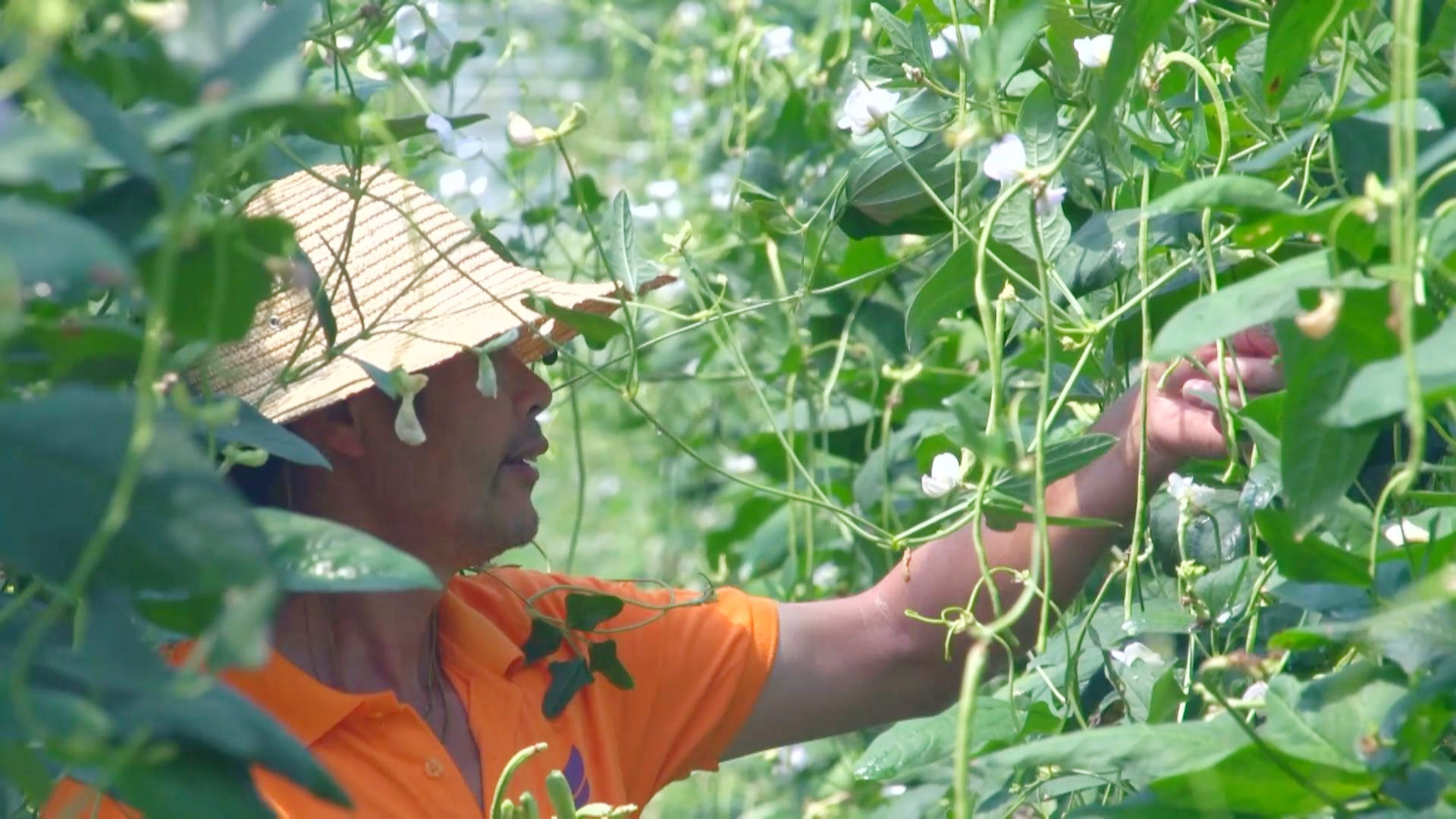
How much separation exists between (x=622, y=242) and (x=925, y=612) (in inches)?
16.6

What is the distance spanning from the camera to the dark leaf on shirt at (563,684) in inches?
48.8

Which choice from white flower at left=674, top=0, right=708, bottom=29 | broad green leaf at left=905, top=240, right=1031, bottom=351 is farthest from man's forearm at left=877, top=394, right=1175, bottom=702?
white flower at left=674, top=0, right=708, bottom=29

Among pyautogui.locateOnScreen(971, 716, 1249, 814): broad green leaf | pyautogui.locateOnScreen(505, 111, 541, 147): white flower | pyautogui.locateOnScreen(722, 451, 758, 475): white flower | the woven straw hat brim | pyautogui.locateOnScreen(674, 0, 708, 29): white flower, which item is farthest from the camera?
pyautogui.locateOnScreen(674, 0, 708, 29): white flower

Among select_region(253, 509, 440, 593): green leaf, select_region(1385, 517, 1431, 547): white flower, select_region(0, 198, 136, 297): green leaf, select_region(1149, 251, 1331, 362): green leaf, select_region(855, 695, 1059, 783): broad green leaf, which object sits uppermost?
select_region(0, 198, 136, 297): green leaf

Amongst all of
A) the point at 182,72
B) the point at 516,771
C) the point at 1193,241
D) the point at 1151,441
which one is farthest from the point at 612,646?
the point at 182,72

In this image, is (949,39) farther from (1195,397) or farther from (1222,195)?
(1222,195)

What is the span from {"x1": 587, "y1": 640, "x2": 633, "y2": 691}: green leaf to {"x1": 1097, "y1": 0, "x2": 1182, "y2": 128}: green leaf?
2.14 feet

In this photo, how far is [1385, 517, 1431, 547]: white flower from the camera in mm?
670

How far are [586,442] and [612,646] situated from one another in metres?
2.09

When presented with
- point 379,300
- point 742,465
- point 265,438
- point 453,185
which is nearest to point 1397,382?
point 265,438

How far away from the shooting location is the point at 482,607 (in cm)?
135

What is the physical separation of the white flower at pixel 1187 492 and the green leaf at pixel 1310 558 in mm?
276

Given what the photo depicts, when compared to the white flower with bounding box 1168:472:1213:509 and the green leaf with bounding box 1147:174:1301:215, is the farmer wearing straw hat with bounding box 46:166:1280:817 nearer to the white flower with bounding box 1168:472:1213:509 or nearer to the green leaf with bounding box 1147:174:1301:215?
the white flower with bounding box 1168:472:1213:509

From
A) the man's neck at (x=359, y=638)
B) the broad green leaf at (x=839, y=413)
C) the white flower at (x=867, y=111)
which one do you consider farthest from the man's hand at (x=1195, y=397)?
the broad green leaf at (x=839, y=413)
